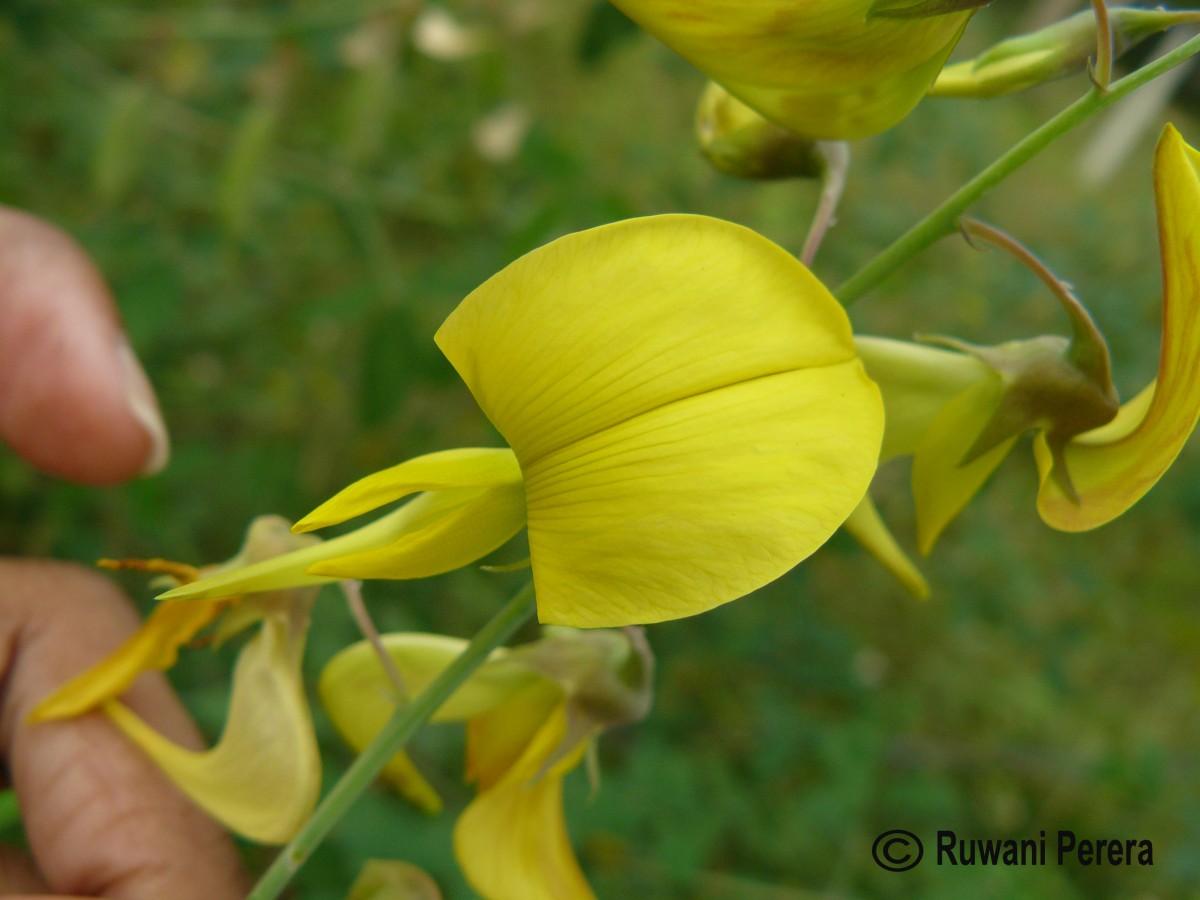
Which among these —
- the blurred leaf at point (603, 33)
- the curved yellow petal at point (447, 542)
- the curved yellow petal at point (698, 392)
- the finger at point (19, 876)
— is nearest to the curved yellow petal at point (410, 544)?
the curved yellow petal at point (447, 542)

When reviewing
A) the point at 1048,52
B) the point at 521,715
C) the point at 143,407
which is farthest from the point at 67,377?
the point at 1048,52

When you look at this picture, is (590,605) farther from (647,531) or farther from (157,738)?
(157,738)

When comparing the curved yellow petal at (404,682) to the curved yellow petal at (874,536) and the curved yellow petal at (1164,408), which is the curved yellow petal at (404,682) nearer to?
the curved yellow petal at (874,536)

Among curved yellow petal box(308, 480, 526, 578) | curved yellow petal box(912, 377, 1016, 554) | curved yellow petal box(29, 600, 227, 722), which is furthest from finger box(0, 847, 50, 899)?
curved yellow petal box(912, 377, 1016, 554)

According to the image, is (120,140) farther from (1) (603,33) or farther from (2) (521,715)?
(2) (521,715)

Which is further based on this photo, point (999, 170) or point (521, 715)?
point (521, 715)

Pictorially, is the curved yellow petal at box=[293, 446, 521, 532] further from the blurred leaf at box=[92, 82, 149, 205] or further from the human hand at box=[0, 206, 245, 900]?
the blurred leaf at box=[92, 82, 149, 205]
